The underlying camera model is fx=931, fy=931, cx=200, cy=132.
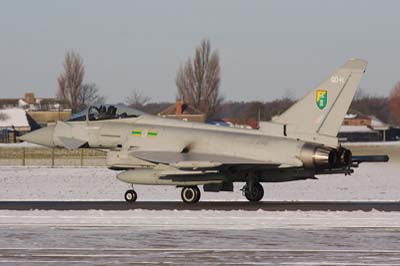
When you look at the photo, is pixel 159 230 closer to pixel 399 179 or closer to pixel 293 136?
pixel 293 136

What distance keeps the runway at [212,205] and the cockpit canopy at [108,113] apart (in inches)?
102

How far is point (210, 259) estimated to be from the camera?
13961mm

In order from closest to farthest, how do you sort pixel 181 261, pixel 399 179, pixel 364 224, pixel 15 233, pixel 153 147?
pixel 181 261
pixel 15 233
pixel 364 224
pixel 153 147
pixel 399 179

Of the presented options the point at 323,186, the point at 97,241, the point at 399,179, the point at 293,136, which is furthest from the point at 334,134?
the point at 399,179

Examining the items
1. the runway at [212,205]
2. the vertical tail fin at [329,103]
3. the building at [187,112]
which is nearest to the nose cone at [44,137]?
the runway at [212,205]

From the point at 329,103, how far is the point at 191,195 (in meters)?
4.44

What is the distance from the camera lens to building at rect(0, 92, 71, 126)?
128375mm

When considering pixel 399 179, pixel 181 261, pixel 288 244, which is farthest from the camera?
pixel 399 179

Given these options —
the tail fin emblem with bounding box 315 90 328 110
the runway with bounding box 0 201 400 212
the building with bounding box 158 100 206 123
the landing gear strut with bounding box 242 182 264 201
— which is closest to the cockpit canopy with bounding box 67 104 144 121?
the runway with bounding box 0 201 400 212

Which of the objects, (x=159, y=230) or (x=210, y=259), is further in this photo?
(x=159, y=230)

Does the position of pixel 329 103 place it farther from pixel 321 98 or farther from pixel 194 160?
pixel 194 160

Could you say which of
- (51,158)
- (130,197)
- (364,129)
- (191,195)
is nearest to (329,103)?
(191,195)

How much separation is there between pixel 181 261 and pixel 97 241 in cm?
279

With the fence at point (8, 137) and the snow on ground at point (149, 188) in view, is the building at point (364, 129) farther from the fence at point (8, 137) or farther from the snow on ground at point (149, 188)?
the snow on ground at point (149, 188)
